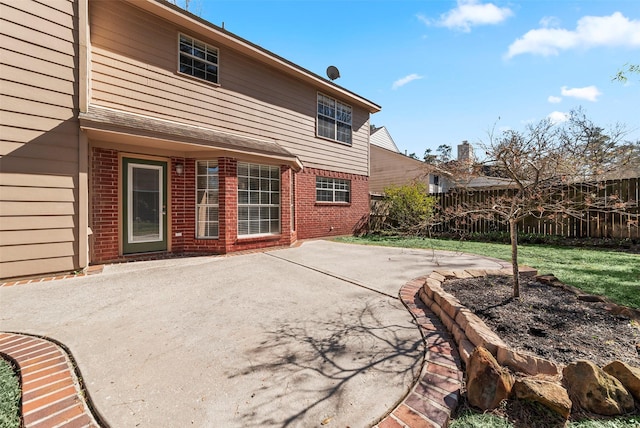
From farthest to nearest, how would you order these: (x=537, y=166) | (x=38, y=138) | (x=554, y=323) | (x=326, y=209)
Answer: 1. (x=326, y=209)
2. (x=38, y=138)
3. (x=537, y=166)
4. (x=554, y=323)

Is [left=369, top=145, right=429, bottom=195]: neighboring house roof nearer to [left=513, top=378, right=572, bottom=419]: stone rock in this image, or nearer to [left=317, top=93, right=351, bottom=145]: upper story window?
[left=317, top=93, right=351, bottom=145]: upper story window

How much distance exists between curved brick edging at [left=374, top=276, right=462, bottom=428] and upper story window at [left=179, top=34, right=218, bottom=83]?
322 inches

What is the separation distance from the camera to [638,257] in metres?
6.42

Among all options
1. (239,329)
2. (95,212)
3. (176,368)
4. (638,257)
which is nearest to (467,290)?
(239,329)

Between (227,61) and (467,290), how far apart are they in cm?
849

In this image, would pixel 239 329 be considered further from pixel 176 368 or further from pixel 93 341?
pixel 93 341

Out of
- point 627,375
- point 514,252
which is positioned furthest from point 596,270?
point 627,375

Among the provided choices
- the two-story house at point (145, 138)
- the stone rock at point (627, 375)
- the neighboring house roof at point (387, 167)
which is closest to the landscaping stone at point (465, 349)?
the stone rock at point (627, 375)

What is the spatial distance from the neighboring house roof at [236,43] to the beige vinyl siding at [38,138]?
206 centimetres

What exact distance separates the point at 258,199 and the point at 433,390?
6.56m

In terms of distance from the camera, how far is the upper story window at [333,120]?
35.9 ft

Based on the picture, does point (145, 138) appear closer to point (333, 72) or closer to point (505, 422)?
point (505, 422)

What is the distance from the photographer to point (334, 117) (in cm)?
1147

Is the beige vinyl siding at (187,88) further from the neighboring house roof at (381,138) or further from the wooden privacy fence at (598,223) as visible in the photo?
the neighboring house roof at (381,138)
